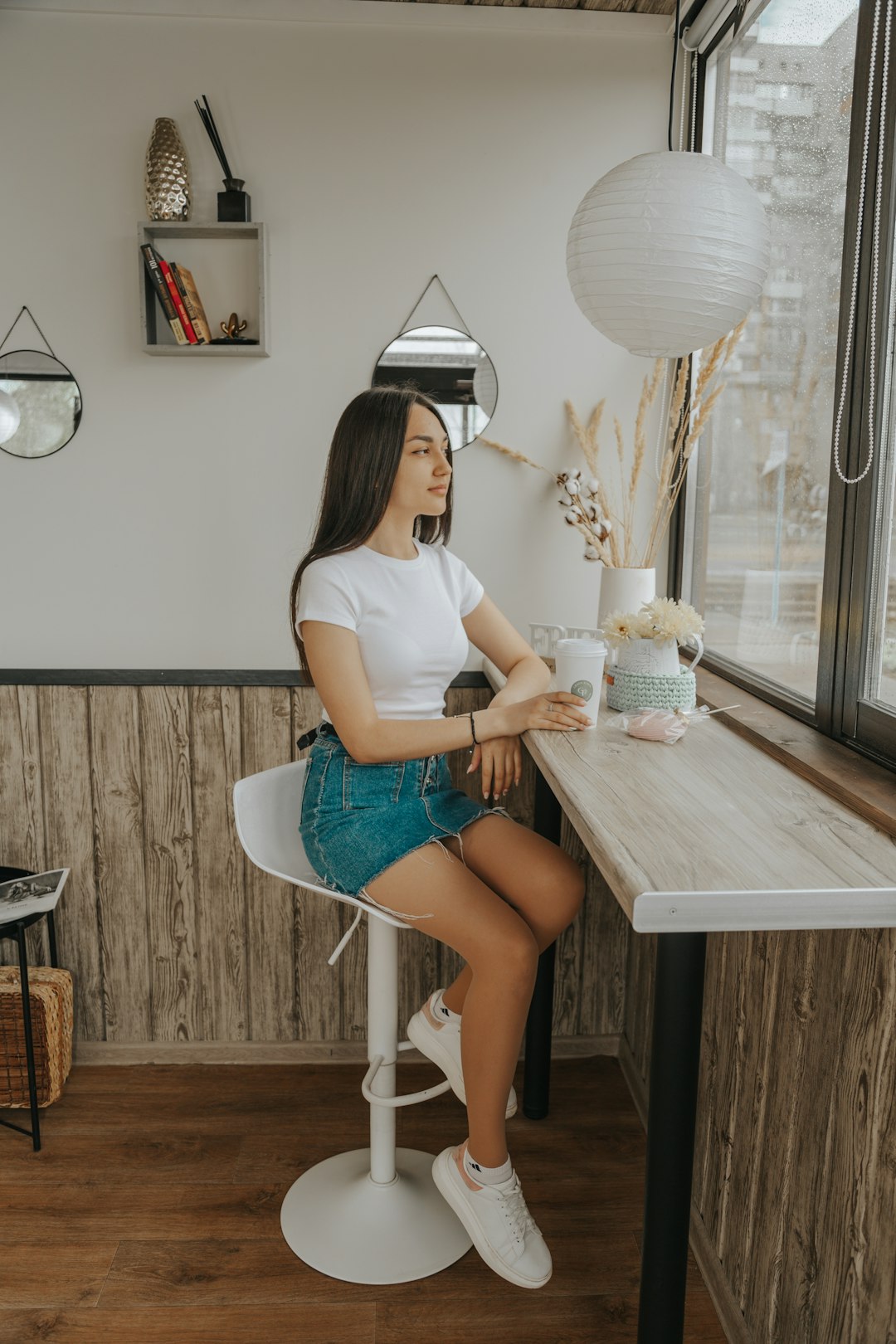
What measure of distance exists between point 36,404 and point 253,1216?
1893mm

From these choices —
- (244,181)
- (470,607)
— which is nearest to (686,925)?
(470,607)

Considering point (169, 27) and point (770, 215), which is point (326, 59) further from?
point (770, 215)

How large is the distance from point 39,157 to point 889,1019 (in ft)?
8.31

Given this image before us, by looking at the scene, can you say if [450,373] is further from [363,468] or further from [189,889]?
[189,889]

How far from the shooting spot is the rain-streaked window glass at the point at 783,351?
1.82 meters

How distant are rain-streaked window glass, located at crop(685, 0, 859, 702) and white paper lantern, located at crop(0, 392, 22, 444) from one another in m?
→ 1.70

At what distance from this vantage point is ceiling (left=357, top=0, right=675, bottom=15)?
96.2 inches

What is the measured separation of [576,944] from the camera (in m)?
2.63

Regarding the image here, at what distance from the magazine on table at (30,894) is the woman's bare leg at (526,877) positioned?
951 millimetres

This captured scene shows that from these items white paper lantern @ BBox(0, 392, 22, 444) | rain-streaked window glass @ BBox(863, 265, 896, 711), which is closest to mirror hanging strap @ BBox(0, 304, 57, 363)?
white paper lantern @ BBox(0, 392, 22, 444)

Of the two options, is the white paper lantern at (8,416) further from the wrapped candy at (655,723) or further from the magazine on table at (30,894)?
the wrapped candy at (655,723)

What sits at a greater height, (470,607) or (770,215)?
(770,215)

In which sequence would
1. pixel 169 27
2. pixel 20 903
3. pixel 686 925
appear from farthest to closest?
pixel 169 27, pixel 20 903, pixel 686 925

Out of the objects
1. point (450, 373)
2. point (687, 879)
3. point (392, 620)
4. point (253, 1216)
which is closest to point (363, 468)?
point (392, 620)
